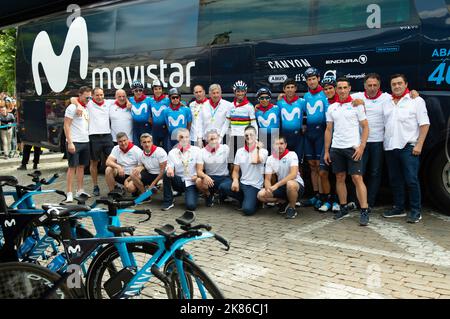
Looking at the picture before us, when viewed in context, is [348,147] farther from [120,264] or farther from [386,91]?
[120,264]

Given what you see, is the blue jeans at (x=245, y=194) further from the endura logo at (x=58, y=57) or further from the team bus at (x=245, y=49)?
the endura logo at (x=58, y=57)

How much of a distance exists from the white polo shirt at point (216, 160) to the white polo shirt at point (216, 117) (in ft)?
1.47

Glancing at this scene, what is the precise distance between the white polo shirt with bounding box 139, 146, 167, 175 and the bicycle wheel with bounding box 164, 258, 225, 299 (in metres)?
4.47

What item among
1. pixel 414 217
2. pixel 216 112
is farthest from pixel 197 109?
pixel 414 217

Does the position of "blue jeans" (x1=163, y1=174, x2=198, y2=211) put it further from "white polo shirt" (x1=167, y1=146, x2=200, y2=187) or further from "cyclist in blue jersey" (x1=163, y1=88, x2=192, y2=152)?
"cyclist in blue jersey" (x1=163, y1=88, x2=192, y2=152)

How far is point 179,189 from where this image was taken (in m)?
7.48

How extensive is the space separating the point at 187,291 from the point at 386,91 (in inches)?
180

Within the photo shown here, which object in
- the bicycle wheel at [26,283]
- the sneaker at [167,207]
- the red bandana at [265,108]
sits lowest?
the sneaker at [167,207]

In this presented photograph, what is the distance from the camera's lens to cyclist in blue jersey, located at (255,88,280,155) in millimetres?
6934

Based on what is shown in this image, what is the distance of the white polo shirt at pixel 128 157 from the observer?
755 centimetres

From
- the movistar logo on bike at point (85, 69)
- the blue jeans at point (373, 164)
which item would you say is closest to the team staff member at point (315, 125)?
the blue jeans at point (373, 164)

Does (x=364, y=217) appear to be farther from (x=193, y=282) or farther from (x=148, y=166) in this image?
(x=193, y=282)

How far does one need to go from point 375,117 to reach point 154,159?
324 cm

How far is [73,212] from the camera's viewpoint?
306 cm
